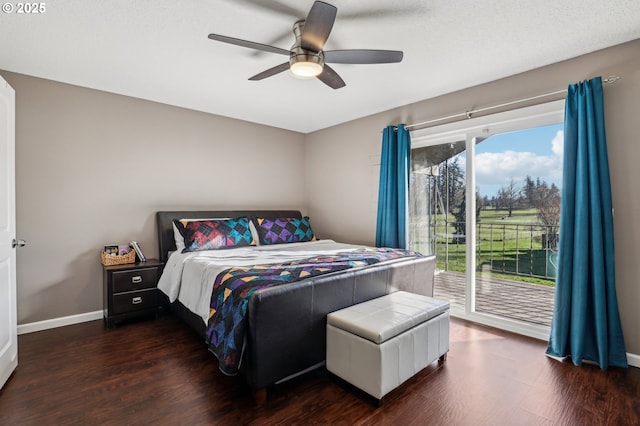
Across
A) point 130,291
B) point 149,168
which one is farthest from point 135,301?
point 149,168

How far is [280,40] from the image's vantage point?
2387mm

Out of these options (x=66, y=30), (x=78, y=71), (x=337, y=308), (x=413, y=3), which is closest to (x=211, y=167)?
(x=78, y=71)

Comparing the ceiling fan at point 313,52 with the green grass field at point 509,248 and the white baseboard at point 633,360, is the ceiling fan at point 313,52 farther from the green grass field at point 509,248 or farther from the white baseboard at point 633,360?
the white baseboard at point 633,360

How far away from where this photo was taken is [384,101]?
12.3 ft

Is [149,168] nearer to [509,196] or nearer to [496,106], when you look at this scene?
[496,106]

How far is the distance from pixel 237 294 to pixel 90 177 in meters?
2.42

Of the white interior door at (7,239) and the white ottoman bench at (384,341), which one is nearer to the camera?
the white ottoman bench at (384,341)

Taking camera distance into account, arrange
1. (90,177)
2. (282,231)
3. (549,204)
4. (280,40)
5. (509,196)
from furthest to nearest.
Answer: (282,231) < (90,177) < (509,196) < (549,204) < (280,40)

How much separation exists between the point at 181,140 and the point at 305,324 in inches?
114

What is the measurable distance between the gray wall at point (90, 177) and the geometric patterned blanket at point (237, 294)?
1928 mm

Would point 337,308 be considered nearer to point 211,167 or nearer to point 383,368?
point 383,368

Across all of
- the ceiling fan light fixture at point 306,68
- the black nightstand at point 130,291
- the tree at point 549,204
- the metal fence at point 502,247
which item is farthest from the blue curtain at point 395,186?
the black nightstand at point 130,291

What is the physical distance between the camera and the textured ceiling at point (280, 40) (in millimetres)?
2010

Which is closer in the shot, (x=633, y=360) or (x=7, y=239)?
(x=7, y=239)
